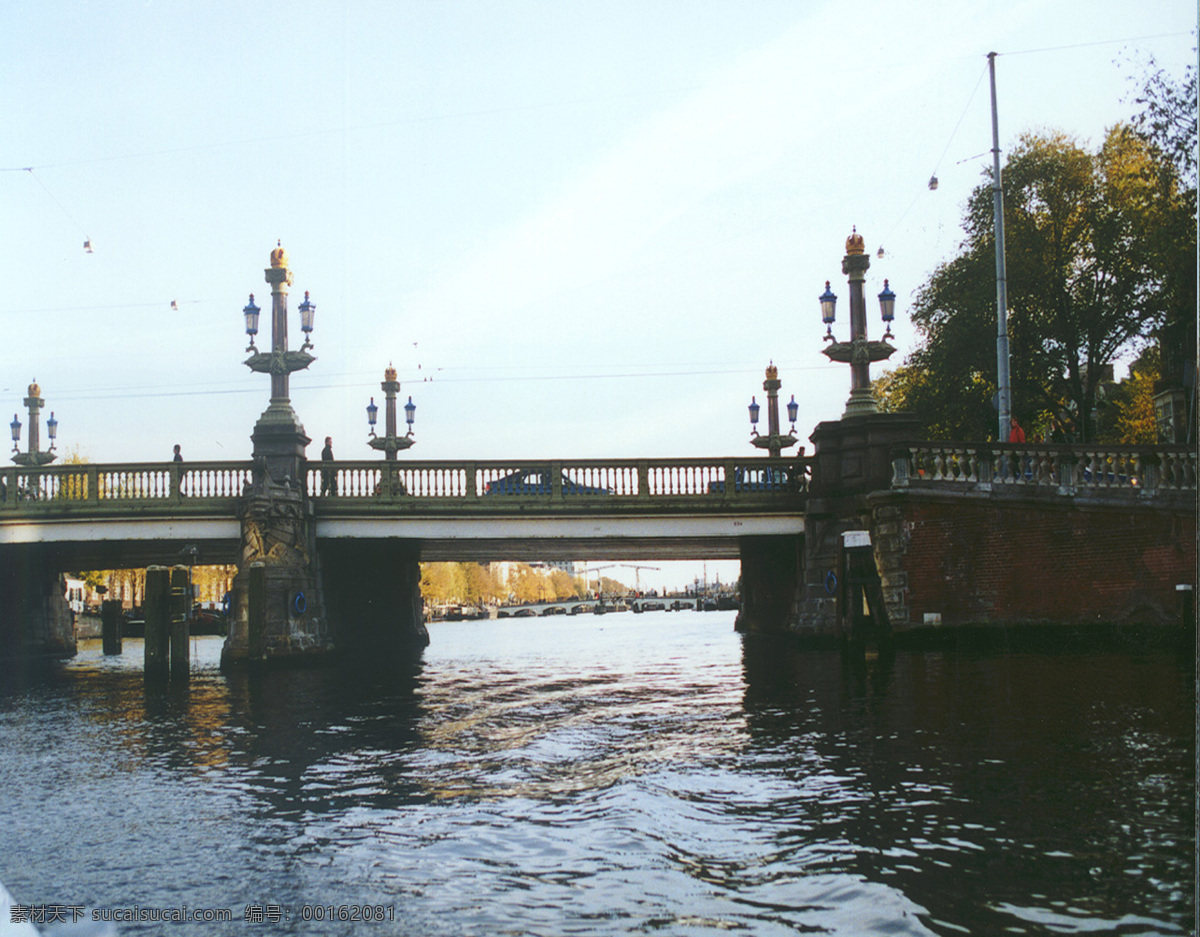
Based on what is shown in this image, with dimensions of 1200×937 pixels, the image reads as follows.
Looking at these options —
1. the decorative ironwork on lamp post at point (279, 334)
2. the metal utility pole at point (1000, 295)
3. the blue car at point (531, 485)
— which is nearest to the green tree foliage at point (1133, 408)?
the metal utility pole at point (1000, 295)

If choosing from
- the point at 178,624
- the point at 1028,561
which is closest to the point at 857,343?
the point at 1028,561

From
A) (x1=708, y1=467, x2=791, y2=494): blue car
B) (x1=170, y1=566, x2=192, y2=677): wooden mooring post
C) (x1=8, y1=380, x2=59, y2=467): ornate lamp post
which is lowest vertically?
(x1=170, y1=566, x2=192, y2=677): wooden mooring post

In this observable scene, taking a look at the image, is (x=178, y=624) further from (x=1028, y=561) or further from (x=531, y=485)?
(x=1028, y=561)

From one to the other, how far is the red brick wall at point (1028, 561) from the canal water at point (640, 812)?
454 centimetres

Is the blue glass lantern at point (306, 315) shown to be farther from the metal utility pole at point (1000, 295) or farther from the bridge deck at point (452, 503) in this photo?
the metal utility pole at point (1000, 295)

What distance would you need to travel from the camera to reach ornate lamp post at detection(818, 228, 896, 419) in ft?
83.5

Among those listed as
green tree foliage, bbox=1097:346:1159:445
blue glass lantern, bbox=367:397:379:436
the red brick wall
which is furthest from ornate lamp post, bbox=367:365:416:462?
green tree foliage, bbox=1097:346:1159:445

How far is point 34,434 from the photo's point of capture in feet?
127

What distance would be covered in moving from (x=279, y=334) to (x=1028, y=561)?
59.1 ft

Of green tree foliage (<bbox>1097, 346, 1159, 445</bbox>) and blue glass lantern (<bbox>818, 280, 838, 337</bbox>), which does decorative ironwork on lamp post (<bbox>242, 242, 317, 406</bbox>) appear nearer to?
blue glass lantern (<bbox>818, 280, 838, 337</bbox>)

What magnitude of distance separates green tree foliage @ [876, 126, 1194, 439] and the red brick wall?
50.0 feet

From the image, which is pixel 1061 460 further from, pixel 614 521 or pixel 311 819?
pixel 311 819

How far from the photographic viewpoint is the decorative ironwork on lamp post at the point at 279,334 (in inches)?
1047

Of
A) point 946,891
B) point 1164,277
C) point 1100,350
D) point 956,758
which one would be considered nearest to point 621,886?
point 946,891
